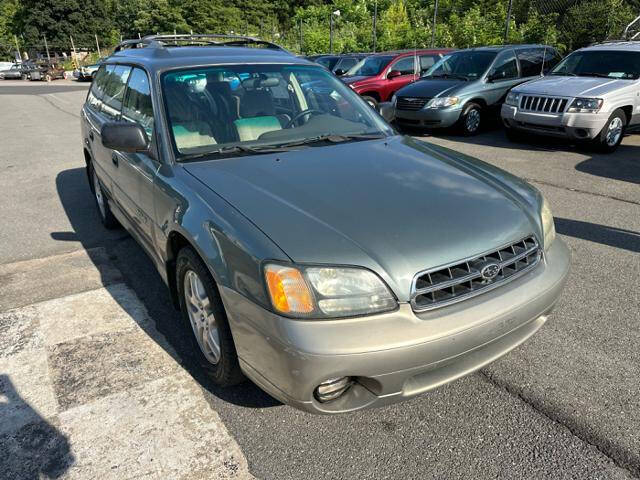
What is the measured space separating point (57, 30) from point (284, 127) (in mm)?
86927

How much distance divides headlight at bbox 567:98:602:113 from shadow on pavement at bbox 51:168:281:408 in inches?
264

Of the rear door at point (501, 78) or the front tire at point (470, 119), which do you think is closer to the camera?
the front tire at point (470, 119)

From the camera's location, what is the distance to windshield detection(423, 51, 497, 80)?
10.2 m

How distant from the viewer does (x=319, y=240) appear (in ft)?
6.88

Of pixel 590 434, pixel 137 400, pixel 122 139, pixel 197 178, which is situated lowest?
pixel 590 434

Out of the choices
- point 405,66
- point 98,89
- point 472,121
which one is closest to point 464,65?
point 472,121

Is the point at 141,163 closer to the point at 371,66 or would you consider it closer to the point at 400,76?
the point at 400,76

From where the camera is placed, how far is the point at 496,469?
2.12 metres

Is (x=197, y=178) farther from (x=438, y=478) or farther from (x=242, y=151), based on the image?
(x=438, y=478)

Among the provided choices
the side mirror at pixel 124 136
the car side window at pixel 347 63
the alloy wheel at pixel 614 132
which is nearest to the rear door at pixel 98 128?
the side mirror at pixel 124 136

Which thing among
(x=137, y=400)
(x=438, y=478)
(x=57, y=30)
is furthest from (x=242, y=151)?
(x=57, y=30)

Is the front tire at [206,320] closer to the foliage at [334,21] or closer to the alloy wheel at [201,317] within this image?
the alloy wheel at [201,317]

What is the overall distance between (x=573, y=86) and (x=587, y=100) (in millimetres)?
503

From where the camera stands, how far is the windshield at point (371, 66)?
12719mm
